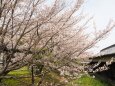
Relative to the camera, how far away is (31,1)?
7.73m

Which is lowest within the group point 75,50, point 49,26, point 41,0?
point 75,50

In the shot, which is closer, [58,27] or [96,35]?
[58,27]

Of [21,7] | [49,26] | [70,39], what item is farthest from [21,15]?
[70,39]

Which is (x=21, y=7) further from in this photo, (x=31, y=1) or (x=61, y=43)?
(x=61, y=43)

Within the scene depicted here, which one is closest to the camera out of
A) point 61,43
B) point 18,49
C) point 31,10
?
point 31,10

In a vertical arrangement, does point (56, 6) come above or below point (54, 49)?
above

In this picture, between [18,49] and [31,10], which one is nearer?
[31,10]

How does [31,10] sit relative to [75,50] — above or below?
above

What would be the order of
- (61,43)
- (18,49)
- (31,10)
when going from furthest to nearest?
(18,49)
(61,43)
(31,10)

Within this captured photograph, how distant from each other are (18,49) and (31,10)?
5.66 feet

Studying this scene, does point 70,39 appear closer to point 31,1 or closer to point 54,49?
point 54,49

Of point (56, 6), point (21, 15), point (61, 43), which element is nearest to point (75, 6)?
point (56, 6)

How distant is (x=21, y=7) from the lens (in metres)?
8.38

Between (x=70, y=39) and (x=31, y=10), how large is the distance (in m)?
1.86
